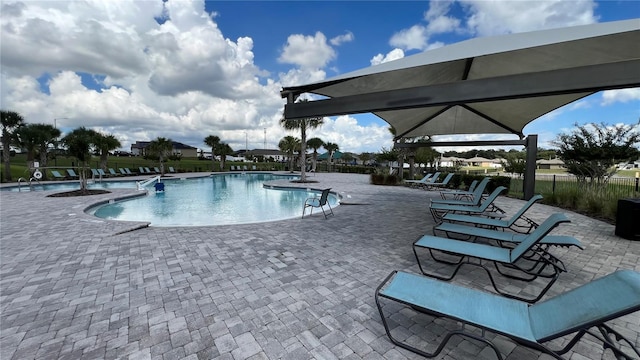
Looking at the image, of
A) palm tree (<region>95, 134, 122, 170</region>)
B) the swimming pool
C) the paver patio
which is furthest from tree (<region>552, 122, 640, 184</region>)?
palm tree (<region>95, 134, 122, 170</region>)

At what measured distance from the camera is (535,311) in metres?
2.01

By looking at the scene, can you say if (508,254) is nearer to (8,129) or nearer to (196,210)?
(196,210)

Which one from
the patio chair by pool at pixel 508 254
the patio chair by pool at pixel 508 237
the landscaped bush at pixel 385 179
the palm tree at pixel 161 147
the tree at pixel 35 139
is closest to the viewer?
the patio chair by pool at pixel 508 254

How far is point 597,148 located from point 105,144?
3165 centimetres

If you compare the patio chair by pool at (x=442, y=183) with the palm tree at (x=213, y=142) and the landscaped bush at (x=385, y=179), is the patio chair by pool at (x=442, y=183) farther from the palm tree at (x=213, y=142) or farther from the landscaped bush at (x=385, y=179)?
the palm tree at (x=213, y=142)

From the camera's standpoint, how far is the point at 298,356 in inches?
82.6

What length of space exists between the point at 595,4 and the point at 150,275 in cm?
1122

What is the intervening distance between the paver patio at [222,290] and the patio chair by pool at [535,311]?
39 cm

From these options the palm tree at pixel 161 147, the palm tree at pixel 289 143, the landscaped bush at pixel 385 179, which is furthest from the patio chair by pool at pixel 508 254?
the palm tree at pixel 161 147

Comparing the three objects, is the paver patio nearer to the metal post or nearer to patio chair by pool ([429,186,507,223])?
patio chair by pool ([429,186,507,223])

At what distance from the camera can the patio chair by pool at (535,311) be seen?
156cm

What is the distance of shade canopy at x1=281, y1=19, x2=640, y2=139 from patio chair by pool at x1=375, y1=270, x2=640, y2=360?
5.62 ft

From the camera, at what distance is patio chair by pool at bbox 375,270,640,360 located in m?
1.56

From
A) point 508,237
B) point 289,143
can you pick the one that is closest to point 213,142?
point 289,143
